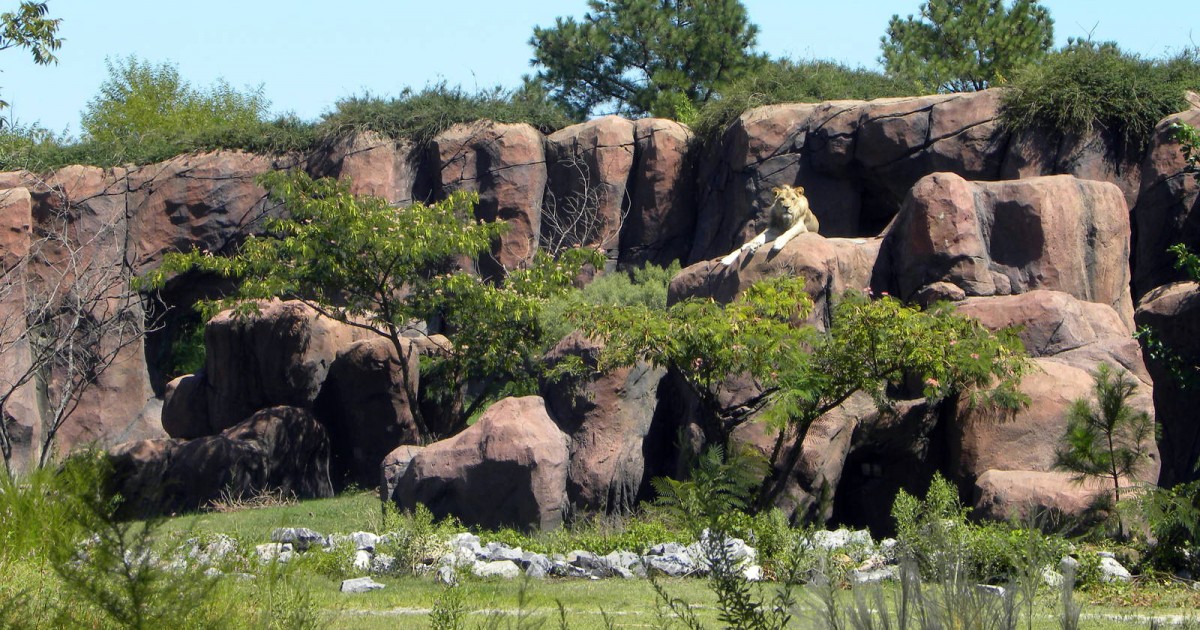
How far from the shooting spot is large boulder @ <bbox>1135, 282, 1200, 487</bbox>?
13.1 m

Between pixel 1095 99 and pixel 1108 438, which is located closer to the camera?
pixel 1108 438

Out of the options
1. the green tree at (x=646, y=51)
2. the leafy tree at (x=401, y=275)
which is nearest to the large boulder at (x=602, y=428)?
the leafy tree at (x=401, y=275)

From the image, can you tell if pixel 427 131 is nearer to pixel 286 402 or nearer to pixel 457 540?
pixel 286 402

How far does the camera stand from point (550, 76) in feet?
105

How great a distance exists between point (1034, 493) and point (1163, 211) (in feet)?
25.8

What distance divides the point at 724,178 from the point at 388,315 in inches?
288

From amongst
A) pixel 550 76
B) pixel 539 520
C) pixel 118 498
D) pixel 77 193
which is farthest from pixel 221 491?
pixel 550 76

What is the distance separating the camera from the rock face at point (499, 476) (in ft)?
44.7

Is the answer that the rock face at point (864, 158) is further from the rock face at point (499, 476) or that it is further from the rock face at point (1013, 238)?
the rock face at point (499, 476)

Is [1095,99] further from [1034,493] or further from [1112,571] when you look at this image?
[1112,571]

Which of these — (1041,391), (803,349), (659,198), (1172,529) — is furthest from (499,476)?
(659,198)

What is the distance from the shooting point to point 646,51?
31.0 metres

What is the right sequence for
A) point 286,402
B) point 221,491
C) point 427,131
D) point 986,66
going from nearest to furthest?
point 221,491 → point 286,402 → point 427,131 → point 986,66

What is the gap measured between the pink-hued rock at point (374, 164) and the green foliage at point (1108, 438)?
15.1 m
